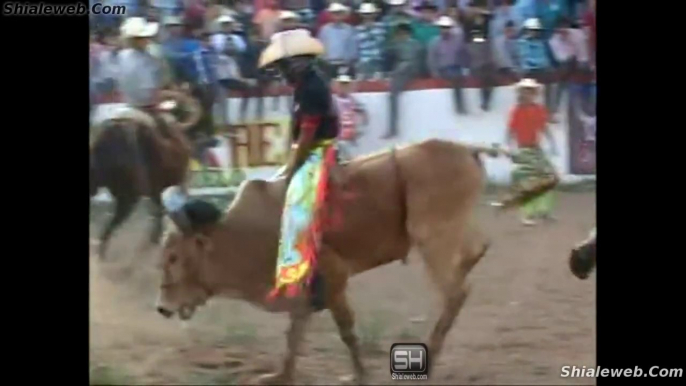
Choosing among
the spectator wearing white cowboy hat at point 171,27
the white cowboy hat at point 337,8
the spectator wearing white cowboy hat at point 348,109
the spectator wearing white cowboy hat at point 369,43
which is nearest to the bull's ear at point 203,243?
the spectator wearing white cowboy hat at point 348,109

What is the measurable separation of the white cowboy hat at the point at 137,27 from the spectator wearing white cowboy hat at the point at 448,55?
3.76ft

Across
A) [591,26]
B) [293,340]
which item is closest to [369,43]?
[591,26]

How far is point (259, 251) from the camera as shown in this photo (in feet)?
14.7

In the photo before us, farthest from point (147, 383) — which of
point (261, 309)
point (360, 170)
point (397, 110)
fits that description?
point (397, 110)

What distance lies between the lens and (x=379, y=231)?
4.43 meters

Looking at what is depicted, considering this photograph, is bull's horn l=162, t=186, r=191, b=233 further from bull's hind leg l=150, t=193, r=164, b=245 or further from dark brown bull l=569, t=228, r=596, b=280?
dark brown bull l=569, t=228, r=596, b=280

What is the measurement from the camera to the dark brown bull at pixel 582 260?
4.39m

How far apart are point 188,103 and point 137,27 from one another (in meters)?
0.38

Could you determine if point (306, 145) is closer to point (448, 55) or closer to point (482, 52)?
point (448, 55)

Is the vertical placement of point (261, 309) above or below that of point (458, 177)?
below

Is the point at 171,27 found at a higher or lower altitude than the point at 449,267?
higher
